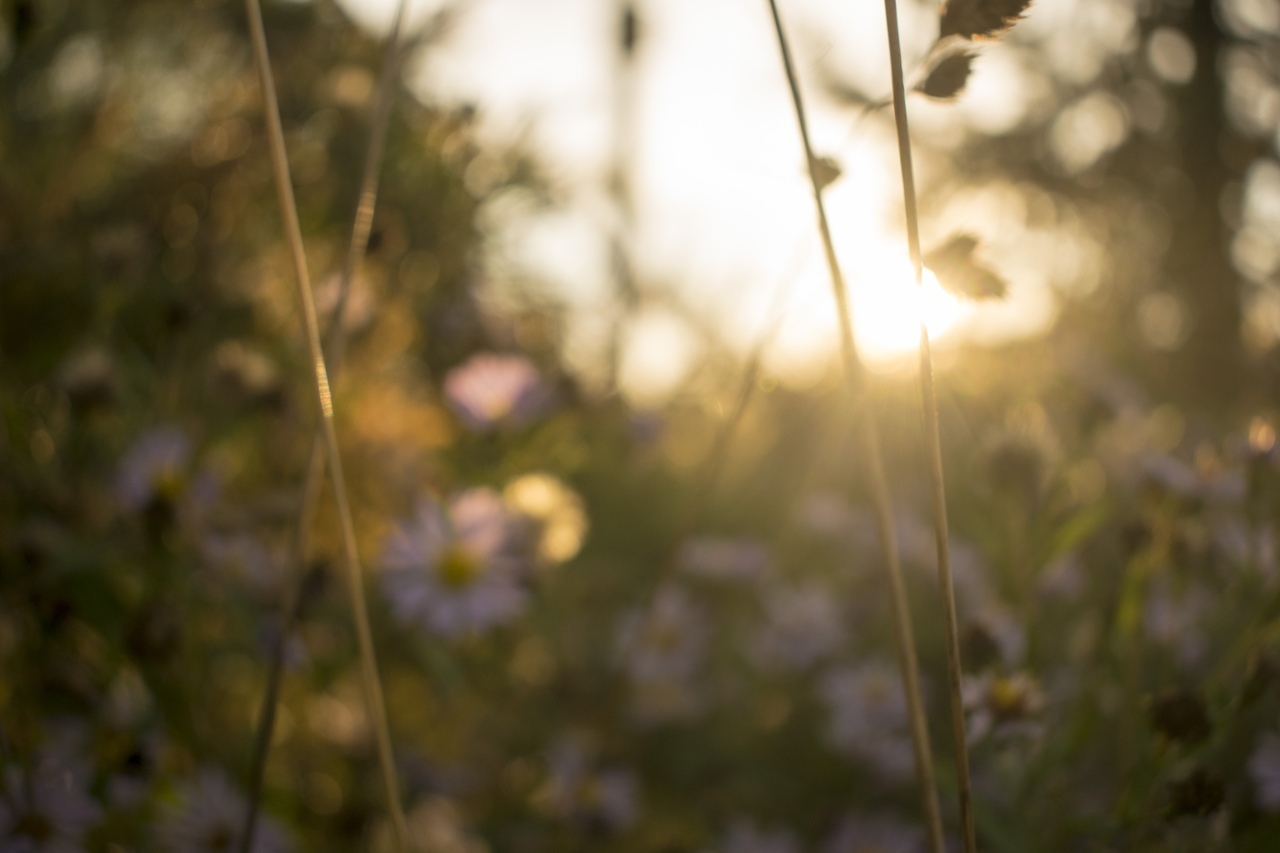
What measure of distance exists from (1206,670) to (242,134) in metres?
0.85

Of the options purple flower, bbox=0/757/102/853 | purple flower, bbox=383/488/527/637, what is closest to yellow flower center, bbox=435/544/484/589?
purple flower, bbox=383/488/527/637

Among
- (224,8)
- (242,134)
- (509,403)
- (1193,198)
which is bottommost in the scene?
(1193,198)

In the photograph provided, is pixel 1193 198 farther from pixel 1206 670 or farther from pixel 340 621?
pixel 340 621

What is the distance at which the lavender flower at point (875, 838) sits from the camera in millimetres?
597

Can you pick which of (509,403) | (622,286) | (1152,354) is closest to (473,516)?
(509,403)

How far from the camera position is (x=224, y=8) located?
2.74 feet

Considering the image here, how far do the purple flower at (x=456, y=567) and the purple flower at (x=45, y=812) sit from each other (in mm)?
174

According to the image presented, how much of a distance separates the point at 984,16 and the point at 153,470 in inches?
19.5

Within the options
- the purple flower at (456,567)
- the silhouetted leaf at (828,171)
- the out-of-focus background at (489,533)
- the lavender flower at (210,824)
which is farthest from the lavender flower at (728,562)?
the silhouetted leaf at (828,171)

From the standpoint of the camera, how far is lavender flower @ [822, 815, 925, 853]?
597 mm

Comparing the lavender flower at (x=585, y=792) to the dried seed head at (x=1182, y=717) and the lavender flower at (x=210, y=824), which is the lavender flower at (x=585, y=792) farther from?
the dried seed head at (x=1182, y=717)

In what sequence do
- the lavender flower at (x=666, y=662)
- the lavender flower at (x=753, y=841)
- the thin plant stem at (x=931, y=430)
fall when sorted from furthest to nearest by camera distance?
1. the lavender flower at (x=666, y=662)
2. the lavender flower at (x=753, y=841)
3. the thin plant stem at (x=931, y=430)

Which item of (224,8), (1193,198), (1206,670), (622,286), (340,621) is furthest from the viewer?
(1193,198)

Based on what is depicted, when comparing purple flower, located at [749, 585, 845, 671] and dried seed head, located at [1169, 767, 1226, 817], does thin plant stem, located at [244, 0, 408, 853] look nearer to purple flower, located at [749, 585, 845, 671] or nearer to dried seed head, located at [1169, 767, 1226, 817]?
dried seed head, located at [1169, 767, 1226, 817]
